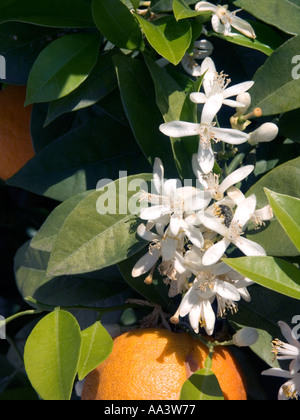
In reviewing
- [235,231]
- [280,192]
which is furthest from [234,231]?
[280,192]

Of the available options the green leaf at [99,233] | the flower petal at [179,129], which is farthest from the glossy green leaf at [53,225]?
the flower petal at [179,129]

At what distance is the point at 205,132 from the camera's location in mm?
784

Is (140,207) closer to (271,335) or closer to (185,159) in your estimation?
(185,159)

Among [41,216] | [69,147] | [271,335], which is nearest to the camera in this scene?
[271,335]

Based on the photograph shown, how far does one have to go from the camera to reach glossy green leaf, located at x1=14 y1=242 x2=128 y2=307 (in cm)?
99

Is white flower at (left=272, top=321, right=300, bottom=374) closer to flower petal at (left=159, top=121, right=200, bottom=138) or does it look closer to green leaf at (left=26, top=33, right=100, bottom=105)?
flower petal at (left=159, top=121, right=200, bottom=138)

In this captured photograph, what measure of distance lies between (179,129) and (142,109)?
0.11 meters

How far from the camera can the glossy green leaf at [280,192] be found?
0.78 m

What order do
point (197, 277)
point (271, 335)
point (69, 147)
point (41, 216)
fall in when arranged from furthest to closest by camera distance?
point (41, 216)
point (69, 147)
point (271, 335)
point (197, 277)

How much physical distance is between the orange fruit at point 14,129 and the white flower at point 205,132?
1.34ft

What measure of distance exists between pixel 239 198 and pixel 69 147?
0.35 metres

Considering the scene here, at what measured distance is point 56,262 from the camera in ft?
2.59

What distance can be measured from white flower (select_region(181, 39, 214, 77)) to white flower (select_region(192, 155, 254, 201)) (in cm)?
19
